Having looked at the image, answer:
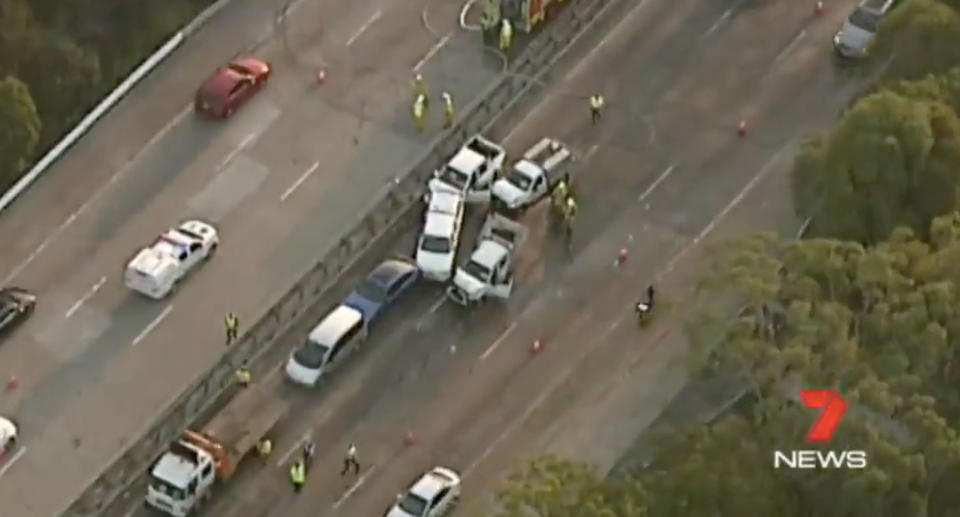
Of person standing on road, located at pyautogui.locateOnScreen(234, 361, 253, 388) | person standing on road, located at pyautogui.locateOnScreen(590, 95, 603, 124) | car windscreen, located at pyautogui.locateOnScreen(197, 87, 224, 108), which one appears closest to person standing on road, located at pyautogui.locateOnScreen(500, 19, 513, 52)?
person standing on road, located at pyautogui.locateOnScreen(590, 95, 603, 124)

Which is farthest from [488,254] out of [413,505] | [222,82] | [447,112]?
[222,82]

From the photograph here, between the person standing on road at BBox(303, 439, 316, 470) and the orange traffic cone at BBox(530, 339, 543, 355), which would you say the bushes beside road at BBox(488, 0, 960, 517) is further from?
the person standing on road at BBox(303, 439, 316, 470)

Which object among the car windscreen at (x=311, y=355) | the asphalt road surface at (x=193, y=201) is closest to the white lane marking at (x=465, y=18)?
the asphalt road surface at (x=193, y=201)

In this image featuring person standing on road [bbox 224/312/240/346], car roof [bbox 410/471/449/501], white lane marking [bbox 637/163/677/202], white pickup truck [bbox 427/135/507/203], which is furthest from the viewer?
white lane marking [bbox 637/163/677/202]

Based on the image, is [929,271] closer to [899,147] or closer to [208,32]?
[899,147]

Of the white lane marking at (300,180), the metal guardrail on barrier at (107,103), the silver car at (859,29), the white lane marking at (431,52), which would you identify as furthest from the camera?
the white lane marking at (431,52)

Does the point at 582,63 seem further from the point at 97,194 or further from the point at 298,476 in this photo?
the point at 298,476

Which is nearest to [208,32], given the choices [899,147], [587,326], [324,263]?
[324,263]

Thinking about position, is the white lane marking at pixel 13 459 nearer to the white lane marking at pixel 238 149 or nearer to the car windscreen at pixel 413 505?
the car windscreen at pixel 413 505

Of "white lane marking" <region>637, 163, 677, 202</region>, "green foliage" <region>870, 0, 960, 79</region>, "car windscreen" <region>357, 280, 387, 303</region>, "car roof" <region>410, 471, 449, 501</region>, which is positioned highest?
"green foliage" <region>870, 0, 960, 79</region>
